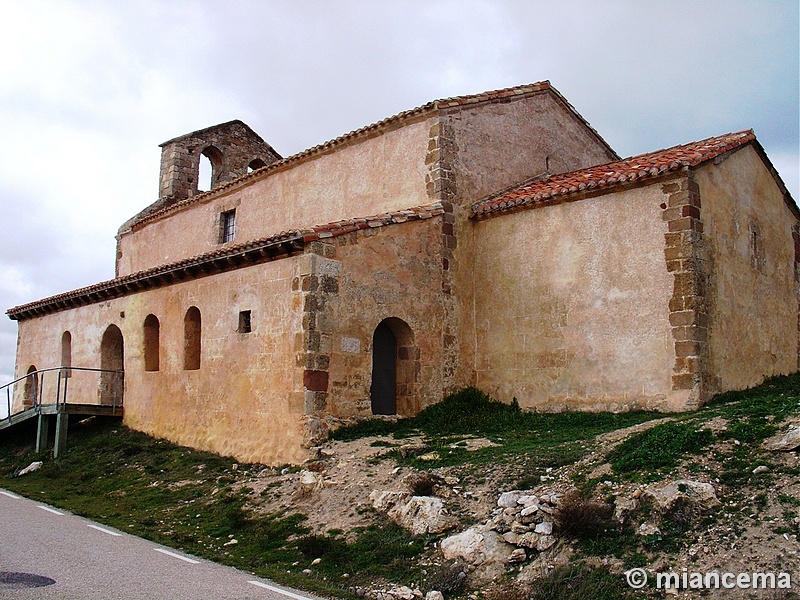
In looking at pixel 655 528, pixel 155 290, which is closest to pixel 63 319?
pixel 155 290

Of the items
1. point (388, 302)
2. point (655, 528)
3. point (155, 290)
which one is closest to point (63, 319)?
point (155, 290)

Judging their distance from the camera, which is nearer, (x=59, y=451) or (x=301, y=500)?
(x=301, y=500)

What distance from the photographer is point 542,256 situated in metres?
14.7

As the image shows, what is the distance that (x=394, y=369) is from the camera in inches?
581

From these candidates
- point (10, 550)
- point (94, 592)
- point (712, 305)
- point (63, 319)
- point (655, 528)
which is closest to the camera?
point (94, 592)

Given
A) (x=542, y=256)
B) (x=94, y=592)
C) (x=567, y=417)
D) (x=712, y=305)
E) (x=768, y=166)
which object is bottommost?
(x=94, y=592)

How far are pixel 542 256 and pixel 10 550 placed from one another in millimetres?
10237

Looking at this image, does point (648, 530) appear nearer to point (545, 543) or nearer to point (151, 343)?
point (545, 543)

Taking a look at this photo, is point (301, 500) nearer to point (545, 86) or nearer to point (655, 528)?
point (655, 528)

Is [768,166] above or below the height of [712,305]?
above

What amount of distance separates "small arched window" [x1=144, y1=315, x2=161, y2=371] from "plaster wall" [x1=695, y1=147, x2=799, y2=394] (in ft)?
40.0

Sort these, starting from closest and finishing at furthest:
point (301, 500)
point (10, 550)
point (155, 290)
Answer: point (10, 550), point (301, 500), point (155, 290)

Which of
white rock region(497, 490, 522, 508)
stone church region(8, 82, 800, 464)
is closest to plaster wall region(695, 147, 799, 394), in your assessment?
stone church region(8, 82, 800, 464)

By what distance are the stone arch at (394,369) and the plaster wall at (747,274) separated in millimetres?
5356
